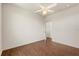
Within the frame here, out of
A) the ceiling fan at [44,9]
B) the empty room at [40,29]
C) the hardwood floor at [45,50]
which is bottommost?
the hardwood floor at [45,50]

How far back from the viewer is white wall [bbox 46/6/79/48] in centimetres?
220

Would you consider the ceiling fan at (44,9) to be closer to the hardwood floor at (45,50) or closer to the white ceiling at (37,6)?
the white ceiling at (37,6)

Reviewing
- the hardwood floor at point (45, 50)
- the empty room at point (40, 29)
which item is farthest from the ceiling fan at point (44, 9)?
the hardwood floor at point (45, 50)

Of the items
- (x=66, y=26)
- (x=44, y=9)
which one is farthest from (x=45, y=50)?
(x=44, y=9)

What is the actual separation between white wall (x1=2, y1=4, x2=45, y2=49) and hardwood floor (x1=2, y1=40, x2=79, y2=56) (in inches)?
3.3

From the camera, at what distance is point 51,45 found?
7.29 ft

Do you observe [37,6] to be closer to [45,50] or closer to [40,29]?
[40,29]

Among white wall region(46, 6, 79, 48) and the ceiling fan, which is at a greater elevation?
the ceiling fan

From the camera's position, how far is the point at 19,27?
221 centimetres

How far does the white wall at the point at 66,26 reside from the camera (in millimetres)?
2197

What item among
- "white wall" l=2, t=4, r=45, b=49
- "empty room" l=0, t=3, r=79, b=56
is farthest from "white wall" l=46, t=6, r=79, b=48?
"white wall" l=2, t=4, r=45, b=49

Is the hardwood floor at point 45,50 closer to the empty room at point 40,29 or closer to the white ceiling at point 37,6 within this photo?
the empty room at point 40,29

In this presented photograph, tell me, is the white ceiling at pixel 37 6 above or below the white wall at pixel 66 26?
above

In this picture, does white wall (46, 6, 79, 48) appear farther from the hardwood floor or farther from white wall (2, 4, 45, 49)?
white wall (2, 4, 45, 49)
